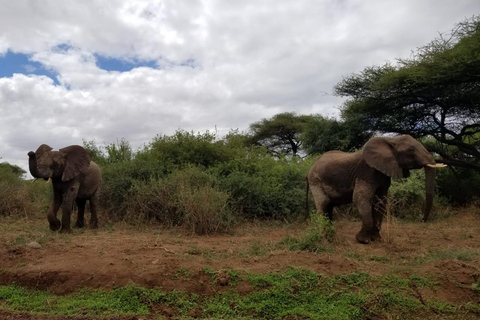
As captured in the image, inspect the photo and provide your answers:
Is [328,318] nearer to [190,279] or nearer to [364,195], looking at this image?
[190,279]

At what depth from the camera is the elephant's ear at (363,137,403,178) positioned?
756 cm

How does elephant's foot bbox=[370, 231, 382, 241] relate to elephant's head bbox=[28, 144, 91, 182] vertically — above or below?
below

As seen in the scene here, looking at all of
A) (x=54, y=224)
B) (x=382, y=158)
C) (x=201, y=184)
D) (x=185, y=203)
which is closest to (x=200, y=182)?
(x=201, y=184)

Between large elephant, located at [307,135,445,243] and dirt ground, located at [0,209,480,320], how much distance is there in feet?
1.75

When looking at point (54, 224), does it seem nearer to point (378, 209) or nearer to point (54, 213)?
point (54, 213)

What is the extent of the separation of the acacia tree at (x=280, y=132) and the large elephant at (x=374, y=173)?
69.7 ft

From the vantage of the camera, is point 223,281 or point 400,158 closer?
point 223,281

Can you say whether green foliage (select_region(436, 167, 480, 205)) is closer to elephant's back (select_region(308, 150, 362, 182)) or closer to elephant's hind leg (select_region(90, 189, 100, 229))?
elephant's back (select_region(308, 150, 362, 182))

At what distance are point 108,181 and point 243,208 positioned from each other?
13.1 feet

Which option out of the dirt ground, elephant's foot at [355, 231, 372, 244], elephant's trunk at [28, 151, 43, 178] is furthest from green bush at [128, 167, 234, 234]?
elephant's foot at [355, 231, 372, 244]

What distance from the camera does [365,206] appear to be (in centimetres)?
774

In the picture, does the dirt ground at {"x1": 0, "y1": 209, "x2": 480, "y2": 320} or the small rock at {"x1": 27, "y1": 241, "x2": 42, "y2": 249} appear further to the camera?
the small rock at {"x1": 27, "y1": 241, "x2": 42, "y2": 249}

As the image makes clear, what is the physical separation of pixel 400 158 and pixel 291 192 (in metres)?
4.37

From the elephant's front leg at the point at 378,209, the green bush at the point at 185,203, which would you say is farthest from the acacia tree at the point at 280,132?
the elephant's front leg at the point at 378,209
